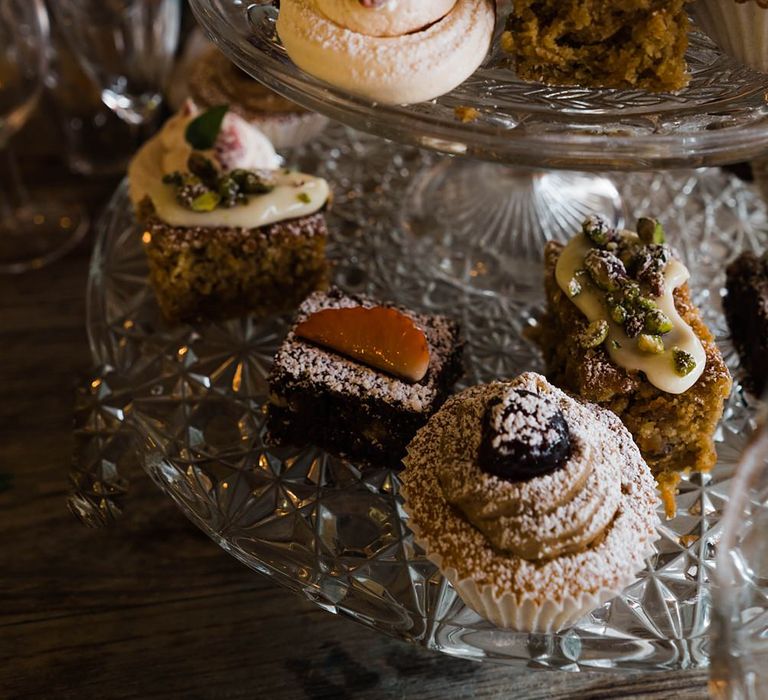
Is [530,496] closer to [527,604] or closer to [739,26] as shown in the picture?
[527,604]

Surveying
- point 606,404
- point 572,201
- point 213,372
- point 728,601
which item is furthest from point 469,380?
point 728,601

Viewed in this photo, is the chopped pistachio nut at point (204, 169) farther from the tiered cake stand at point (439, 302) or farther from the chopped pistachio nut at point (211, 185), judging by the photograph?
the tiered cake stand at point (439, 302)

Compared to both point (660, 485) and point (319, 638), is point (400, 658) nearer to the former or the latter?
point (319, 638)

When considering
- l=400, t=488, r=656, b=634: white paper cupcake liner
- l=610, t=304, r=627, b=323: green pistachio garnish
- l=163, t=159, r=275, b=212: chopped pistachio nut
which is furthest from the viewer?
l=163, t=159, r=275, b=212: chopped pistachio nut

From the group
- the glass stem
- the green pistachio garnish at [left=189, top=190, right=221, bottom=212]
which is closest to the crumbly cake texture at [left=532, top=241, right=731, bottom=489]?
the green pistachio garnish at [left=189, top=190, right=221, bottom=212]

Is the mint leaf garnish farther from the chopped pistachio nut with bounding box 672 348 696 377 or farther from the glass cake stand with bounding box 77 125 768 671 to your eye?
the chopped pistachio nut with bounding box 672 348 696 377

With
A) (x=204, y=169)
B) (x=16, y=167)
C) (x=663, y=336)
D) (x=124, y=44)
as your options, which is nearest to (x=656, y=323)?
(x=663, y=336)

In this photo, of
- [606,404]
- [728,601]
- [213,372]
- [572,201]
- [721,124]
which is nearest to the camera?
[728,601]

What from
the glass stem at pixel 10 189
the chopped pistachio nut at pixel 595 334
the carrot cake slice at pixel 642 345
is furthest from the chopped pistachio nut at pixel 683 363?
the glass stem at pixel 10 189
